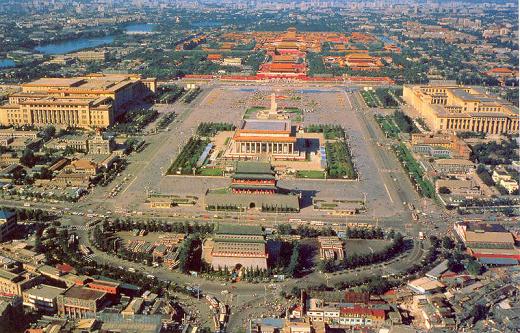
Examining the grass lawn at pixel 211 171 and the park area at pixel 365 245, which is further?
the grass lawn at pixel 211 171

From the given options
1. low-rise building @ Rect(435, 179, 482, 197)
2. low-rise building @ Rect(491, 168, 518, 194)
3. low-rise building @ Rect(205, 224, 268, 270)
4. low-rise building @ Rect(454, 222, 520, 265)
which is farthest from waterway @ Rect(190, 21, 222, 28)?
low-rise building @ Rect(205, 224, 268, 270)

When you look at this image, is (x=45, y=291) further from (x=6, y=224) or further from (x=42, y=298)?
(x=6, y=224)

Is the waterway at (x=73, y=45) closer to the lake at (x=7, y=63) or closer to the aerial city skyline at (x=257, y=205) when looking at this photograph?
the lake at (x=7, y=63)

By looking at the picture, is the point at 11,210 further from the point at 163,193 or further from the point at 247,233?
the point at 247,233

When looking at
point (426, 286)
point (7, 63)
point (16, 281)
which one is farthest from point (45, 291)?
point (7, 63)

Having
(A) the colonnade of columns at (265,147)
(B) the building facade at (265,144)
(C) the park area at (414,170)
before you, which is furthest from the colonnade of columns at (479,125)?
(A) the colonnade of columns at (265,147)

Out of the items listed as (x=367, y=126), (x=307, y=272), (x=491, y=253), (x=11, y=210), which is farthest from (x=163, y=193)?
(x=367, y=126)
